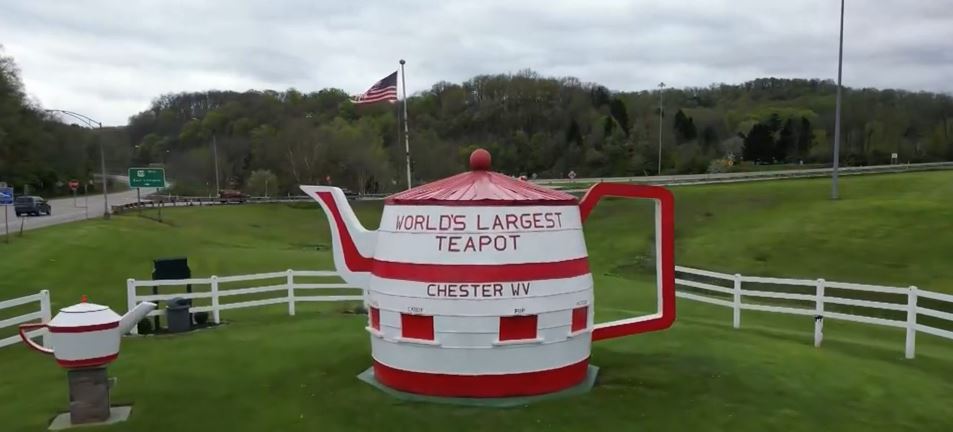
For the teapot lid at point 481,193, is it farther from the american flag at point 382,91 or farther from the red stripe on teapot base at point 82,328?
the american flag at point 382,91

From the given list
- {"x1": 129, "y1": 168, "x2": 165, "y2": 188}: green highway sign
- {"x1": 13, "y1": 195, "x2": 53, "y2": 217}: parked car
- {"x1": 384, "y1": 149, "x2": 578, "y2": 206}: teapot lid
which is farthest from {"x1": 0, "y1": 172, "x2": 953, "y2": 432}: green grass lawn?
{"x1": 13, "y1": 195, "x2": 53, "y2": 217}: parked car

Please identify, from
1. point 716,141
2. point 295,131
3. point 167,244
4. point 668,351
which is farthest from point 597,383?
point 716,141

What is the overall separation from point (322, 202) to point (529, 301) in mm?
3469

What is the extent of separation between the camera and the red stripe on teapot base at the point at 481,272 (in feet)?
28.7

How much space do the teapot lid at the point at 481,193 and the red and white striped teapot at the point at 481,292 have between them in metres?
0.02

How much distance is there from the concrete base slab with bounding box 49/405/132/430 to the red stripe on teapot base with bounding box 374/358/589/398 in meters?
3.31

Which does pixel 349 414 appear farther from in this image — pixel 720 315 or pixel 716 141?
pixel 716 141

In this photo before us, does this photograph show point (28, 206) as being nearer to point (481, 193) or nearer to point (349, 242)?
point (349, 242)

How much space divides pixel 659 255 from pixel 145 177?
39316 millimetres

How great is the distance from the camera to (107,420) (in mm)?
8375

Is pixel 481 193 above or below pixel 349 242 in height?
above

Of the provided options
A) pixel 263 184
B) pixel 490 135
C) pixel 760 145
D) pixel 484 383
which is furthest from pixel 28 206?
pixel 760 145

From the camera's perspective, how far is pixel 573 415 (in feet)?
27.7

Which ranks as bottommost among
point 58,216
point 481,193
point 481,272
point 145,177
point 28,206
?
point 58,216
